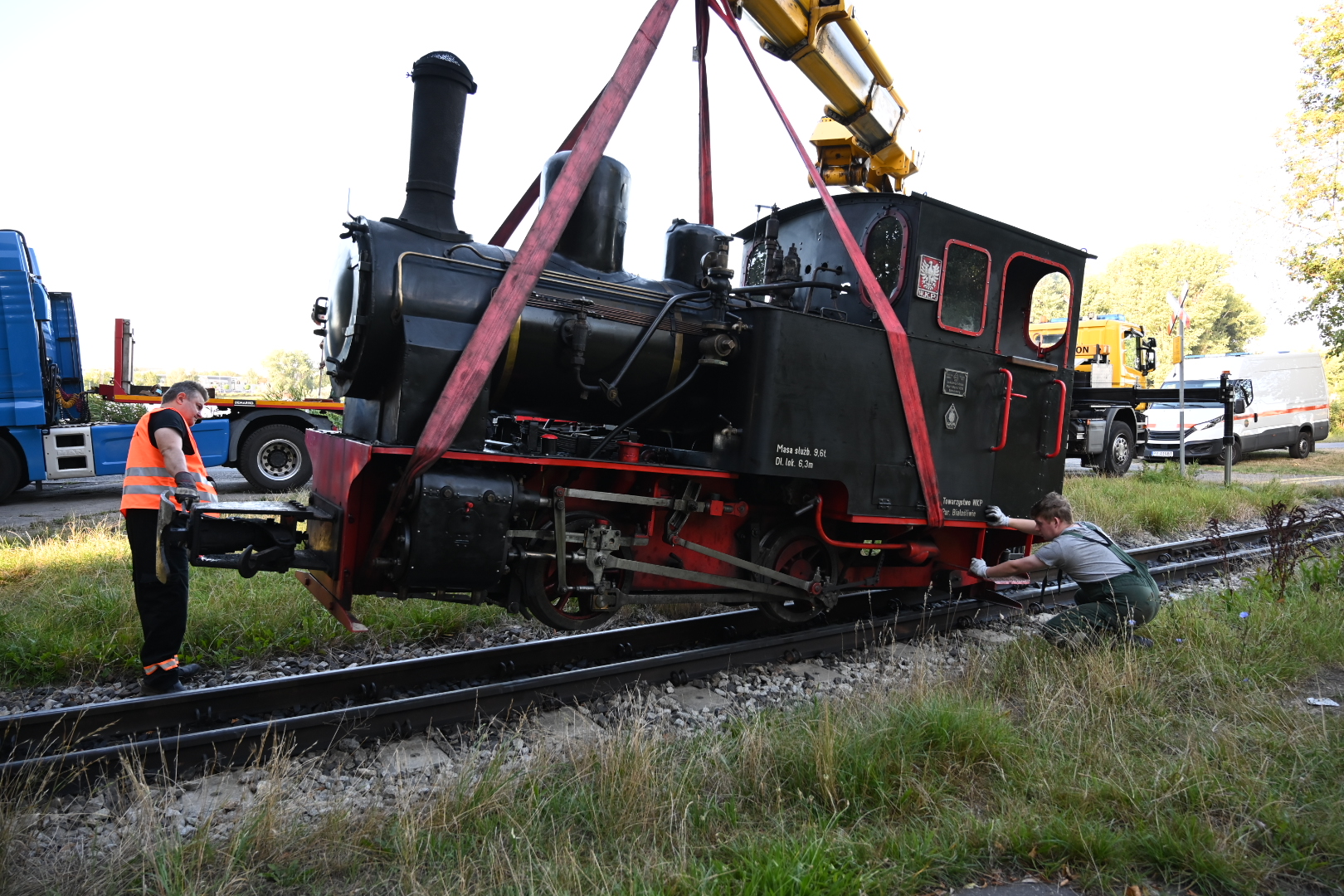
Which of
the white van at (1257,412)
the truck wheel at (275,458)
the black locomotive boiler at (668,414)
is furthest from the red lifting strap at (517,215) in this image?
the white van at (1257,412)

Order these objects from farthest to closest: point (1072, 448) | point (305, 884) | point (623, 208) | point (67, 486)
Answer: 1. point (1072, 448)
2. point (67, 486)
3. point (623, 208)
4. point (305, 884)

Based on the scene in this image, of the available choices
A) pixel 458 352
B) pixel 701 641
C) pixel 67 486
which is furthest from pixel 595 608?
pixel 67 486

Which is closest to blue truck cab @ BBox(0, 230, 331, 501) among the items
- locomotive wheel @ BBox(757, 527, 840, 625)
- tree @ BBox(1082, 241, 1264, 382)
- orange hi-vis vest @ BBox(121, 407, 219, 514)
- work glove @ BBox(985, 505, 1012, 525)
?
orange hi-vis vest @ BBox(121, 407, 219, 514)

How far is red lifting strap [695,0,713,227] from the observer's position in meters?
4.81

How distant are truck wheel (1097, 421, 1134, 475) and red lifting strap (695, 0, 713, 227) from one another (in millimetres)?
12512

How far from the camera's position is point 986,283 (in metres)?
5.33

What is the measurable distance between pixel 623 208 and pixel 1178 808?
13.0ft

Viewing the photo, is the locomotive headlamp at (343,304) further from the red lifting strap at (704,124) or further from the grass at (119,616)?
the red lifting strap at (704,124)

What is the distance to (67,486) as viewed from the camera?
11961mm

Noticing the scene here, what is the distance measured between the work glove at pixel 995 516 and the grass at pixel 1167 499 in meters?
5.29

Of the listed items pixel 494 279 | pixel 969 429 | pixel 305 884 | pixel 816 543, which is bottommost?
pixel 305 884

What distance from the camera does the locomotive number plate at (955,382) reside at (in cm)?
513

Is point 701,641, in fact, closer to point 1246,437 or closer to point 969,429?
point 969,429

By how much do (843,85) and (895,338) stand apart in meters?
2.53
